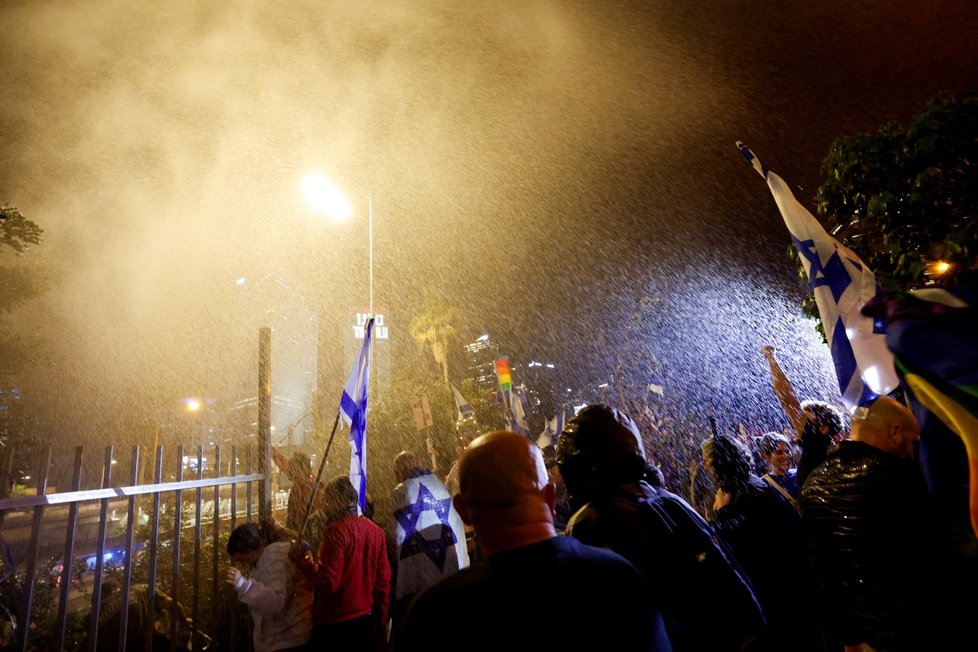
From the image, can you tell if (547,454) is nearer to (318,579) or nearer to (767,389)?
(318,579)

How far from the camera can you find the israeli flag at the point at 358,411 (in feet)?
13.8

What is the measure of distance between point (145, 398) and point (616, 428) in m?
29.6

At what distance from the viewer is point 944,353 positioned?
1830 mm

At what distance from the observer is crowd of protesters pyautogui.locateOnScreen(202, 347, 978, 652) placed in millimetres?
1418

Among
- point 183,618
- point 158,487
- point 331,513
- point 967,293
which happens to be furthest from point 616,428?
point 183,618

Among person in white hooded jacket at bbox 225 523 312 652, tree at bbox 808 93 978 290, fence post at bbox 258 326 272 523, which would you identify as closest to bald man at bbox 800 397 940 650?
tree at bbox 808 93 978 290

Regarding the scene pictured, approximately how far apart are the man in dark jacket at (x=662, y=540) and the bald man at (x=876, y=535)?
107cm

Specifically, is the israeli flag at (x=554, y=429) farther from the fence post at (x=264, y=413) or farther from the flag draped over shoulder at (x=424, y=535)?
the fence post at (x=264, y=413)

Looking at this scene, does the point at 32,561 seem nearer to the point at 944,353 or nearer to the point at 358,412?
the point at 358,412

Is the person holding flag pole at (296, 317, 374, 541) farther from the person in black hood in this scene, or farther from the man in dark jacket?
the person in black hood

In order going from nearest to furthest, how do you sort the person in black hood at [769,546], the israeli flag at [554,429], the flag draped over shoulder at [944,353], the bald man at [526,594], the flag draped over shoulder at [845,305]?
the bald man at [526,594], the flag draped over shoulder at [944,353], the flag draped over shoulder at [845,305], the person in black hood at [769,546], the israeli flag at [554,429]

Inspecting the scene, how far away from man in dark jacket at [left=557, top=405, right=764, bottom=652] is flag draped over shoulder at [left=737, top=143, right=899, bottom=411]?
6.08ft

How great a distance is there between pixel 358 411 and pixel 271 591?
57.7 inches

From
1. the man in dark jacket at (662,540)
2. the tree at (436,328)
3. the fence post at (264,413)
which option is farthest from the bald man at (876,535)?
the tree at (436,328)
